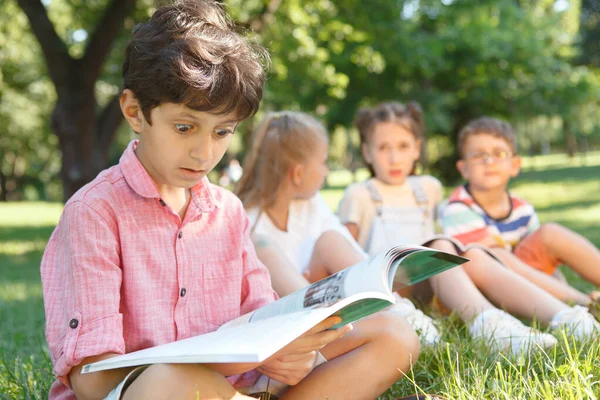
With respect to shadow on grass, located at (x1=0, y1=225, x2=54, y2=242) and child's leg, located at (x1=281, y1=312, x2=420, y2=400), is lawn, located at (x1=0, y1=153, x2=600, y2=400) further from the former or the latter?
shadow on grass, located at (x1=0, y1=225, x2=54, y2=242)

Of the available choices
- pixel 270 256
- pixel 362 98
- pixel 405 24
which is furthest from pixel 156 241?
pixel 362 98

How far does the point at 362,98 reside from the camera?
1420 centimetres

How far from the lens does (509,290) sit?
2.81 meters

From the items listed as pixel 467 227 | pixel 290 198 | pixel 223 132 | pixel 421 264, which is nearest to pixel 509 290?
pixel 467 227

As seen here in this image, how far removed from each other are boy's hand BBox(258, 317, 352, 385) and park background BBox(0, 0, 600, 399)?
395 mm

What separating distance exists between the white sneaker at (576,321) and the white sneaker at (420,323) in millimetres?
470

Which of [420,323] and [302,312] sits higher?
[302,312]

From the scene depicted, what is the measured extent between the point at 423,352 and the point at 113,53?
1039cm

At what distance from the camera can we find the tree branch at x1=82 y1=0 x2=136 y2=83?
799cm

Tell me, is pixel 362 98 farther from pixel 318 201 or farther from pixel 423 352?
pixel 423 352

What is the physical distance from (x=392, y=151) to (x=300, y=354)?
2.15 metres

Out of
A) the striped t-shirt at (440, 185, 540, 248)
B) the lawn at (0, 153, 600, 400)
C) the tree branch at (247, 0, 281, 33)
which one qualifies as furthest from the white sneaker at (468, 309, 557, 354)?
the tree branch at (247, 0, 281, 33)

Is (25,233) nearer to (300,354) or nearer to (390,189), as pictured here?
(390,189)

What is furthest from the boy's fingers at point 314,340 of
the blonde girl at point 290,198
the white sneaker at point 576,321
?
the white sneaker at point 576,321
